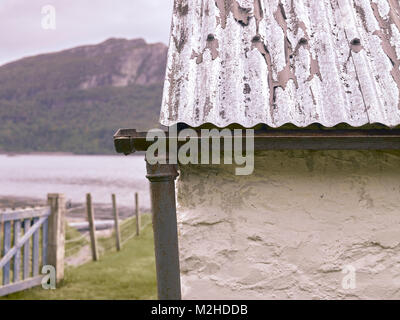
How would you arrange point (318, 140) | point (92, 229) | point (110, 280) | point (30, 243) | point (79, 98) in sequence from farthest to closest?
point (79, 98)
point (92, 229)
point (110, 280)
point (30, 243)
point (318, 140)

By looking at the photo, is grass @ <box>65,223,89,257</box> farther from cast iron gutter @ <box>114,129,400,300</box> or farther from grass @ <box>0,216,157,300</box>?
cast iron gutter @ <box>114,129,400,300</box>

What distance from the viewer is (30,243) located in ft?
23.4

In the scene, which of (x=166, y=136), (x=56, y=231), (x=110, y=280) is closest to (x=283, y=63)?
(x=166, y=136)

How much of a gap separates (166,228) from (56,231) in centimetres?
534

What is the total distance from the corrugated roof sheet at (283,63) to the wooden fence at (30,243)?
16.1ft

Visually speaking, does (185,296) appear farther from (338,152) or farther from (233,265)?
(338,152)

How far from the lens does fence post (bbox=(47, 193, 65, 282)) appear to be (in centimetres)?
719

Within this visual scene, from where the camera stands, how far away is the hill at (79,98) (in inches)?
2388

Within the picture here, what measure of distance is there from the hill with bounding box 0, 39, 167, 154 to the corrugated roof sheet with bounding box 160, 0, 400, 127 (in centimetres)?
3562

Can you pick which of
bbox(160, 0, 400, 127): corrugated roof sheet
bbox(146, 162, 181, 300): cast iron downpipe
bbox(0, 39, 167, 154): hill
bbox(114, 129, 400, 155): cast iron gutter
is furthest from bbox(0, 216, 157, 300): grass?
bbox(0, 39, 167, 154): hill

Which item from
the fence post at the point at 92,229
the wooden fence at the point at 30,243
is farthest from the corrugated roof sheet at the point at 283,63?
the fence post at the point at 92,229

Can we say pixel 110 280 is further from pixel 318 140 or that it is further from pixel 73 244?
Result: pixel 318 140
